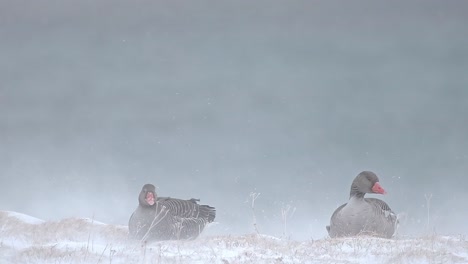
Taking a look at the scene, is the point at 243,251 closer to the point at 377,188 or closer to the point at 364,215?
the point at 364,215

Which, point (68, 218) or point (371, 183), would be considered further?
point (68, 218)

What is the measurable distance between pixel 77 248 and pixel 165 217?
4617 millimetres

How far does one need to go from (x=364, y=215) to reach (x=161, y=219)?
5.31m

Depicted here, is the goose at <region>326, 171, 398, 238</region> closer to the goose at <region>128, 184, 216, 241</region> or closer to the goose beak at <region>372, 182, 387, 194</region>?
the goose beak at <region>372, 182, 387, 194</region>

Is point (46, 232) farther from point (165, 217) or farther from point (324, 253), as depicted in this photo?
point (324, 253)

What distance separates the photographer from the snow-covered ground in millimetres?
11406

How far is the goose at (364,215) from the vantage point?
1664 centimetres

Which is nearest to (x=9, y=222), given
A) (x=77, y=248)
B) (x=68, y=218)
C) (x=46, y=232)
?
(x=68, y=218)

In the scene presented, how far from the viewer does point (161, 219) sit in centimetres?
1617

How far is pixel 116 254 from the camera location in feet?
38.4

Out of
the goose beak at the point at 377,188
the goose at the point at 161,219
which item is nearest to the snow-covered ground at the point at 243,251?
the goose at the point at 161,219

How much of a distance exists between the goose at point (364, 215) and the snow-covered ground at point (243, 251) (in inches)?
79.8

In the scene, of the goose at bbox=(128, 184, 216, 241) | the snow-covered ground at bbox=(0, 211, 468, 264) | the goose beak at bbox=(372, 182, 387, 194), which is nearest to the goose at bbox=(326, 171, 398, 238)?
the goose beak at bbox=(372, 182, 387, 194)

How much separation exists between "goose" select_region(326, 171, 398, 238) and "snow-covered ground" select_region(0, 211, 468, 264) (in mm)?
2027
